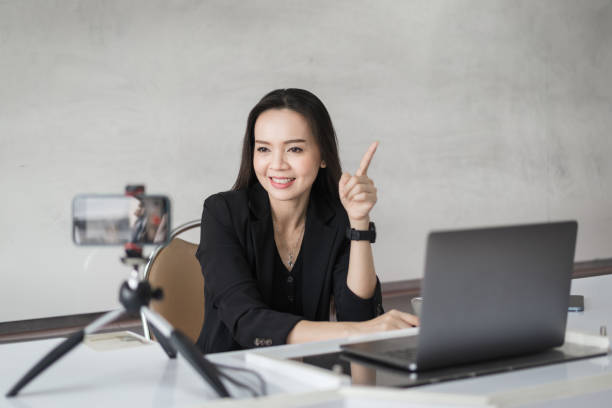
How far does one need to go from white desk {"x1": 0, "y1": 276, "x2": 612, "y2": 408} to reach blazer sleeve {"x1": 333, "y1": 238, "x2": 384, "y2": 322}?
509mm

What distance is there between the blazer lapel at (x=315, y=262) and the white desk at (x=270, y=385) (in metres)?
0.57

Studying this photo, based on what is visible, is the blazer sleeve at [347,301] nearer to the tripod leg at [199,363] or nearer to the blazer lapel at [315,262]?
the blazer lapel at [315,262]

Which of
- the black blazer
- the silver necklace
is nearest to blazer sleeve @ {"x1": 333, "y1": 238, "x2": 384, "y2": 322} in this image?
the black blazer

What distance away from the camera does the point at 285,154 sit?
1731mm

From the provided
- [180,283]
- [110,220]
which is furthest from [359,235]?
[110,220]

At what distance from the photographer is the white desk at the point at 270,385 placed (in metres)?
0.88

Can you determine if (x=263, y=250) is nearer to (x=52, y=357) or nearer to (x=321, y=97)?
(x=52, y=357)

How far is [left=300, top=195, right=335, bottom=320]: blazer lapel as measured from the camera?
1756mm

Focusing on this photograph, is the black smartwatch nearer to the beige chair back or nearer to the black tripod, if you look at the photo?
the beige chair back

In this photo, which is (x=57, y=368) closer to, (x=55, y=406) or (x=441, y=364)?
(x=55, y=406)

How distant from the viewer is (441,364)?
38.8 inches

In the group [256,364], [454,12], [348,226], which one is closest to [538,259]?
[256,364]

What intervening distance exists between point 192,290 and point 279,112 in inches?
19.4

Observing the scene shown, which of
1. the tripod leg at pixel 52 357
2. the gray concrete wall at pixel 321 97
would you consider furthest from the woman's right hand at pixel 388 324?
the gray concrete wall at pixel 321 97
